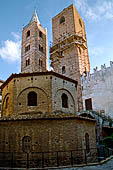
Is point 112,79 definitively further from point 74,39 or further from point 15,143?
point 15,143

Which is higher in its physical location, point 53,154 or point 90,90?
point 90,90

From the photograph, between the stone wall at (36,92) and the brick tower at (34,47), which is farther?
the brick tower at (34,47)

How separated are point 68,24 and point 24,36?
30.5ft

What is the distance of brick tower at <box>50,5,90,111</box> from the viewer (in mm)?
31891

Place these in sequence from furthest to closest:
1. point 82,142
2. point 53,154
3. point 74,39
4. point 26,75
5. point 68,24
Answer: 1. point 68,24
2. point 74,39
3. point 26,75
4. point 82,142
5. point 53,154

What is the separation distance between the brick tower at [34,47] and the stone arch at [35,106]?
13.7 m

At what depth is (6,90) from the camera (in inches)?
749

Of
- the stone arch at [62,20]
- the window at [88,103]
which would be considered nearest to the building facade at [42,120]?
the window at [88,103]

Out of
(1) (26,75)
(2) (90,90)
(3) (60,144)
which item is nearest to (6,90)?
(1) (26,75)

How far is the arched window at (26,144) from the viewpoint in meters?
13.1

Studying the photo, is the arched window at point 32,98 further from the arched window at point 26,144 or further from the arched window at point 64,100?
the arched window at point 26,144

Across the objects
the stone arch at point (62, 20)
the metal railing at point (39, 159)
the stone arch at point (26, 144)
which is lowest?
the metal railing at point (39, 159)

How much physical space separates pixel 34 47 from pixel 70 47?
22.7ft

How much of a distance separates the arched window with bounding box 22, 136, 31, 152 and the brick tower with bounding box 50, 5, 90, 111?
17382 millimetres
